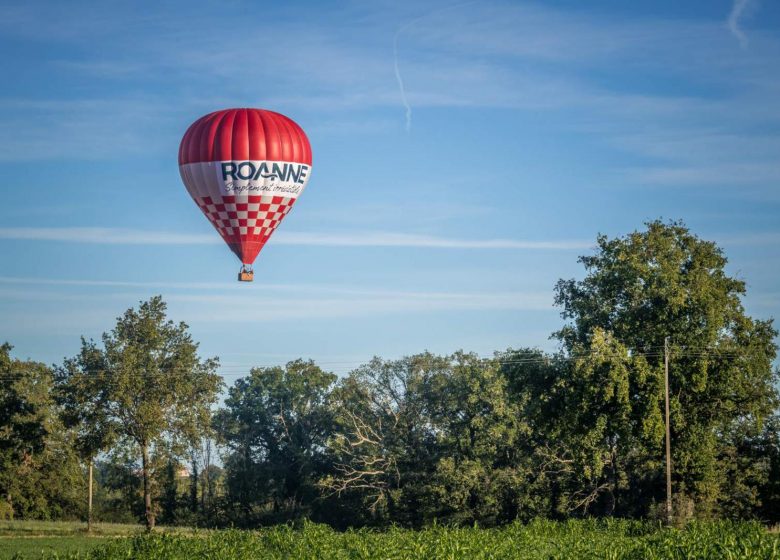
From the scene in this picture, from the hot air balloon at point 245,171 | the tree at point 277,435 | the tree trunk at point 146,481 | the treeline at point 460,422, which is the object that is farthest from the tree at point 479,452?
the hot air balloon at point 245,171

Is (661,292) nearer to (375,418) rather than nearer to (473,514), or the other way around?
(473,514)

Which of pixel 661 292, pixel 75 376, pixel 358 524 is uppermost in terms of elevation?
pixel 661 292

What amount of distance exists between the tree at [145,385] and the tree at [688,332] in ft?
65.7

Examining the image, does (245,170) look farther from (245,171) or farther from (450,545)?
(450,545)

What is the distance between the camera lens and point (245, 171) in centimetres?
3588

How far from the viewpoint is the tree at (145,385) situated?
53.3m

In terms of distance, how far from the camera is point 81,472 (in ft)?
252

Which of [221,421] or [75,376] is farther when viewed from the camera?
[221,421]

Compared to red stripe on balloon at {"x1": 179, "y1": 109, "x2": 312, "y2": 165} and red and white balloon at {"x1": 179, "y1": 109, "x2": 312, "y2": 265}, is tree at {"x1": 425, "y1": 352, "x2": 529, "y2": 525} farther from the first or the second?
red stripe on balloon at {"x1": 179, "y1": 109, "x2": 312, "y2": 165}

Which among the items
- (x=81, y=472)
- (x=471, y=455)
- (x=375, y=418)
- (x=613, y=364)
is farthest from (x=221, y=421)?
(x=613, y=364)

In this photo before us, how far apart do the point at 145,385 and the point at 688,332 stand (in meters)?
27.8

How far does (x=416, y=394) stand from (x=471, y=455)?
256 inches

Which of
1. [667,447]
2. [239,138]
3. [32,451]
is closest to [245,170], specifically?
[239,138]

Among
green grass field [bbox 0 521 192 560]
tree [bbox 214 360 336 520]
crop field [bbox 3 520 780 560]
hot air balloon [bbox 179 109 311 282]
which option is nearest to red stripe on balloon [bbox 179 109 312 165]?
hot air balloon [bbox 179 109 311 282]
